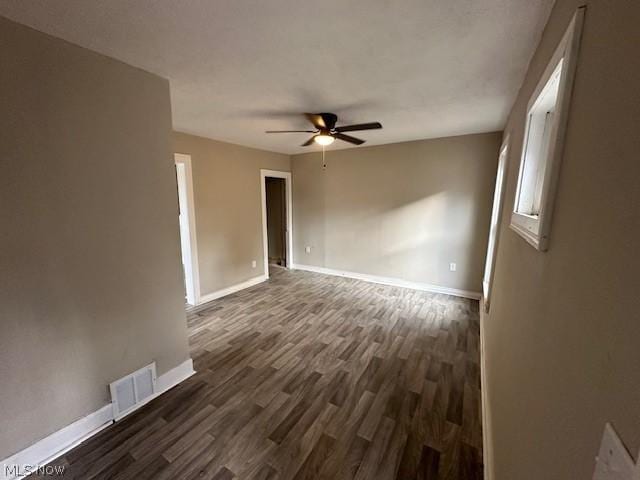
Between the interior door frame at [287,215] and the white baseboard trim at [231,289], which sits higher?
the interior door frame at [287,215]

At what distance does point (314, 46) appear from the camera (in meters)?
1.52

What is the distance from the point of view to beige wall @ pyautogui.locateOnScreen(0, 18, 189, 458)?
1352mm

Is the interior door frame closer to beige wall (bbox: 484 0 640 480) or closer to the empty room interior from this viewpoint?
the empty room interior

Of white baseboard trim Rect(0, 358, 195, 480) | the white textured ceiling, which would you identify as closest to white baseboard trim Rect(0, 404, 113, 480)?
white baseboard trim Rect(0, 358, 195, 480)

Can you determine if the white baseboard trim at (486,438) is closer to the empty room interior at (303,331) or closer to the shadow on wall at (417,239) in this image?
the empty room interior at (303,331)

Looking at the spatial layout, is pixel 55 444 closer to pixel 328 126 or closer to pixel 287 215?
pixel 328 126

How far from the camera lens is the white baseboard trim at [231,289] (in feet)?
12.6

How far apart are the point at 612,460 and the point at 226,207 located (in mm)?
4222

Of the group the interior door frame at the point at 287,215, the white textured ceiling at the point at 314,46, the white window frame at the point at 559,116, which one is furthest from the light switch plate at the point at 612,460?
the interior door frame at the point at 287,215

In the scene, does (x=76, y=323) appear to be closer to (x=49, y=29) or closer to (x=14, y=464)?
(x=14, y=464)

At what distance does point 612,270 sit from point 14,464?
2.67 meters

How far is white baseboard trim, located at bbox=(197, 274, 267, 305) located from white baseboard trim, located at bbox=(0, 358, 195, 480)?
77.7 inches

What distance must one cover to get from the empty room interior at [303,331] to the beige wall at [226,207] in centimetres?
82

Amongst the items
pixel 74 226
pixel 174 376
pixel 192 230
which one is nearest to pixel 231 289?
pixel 192 230
